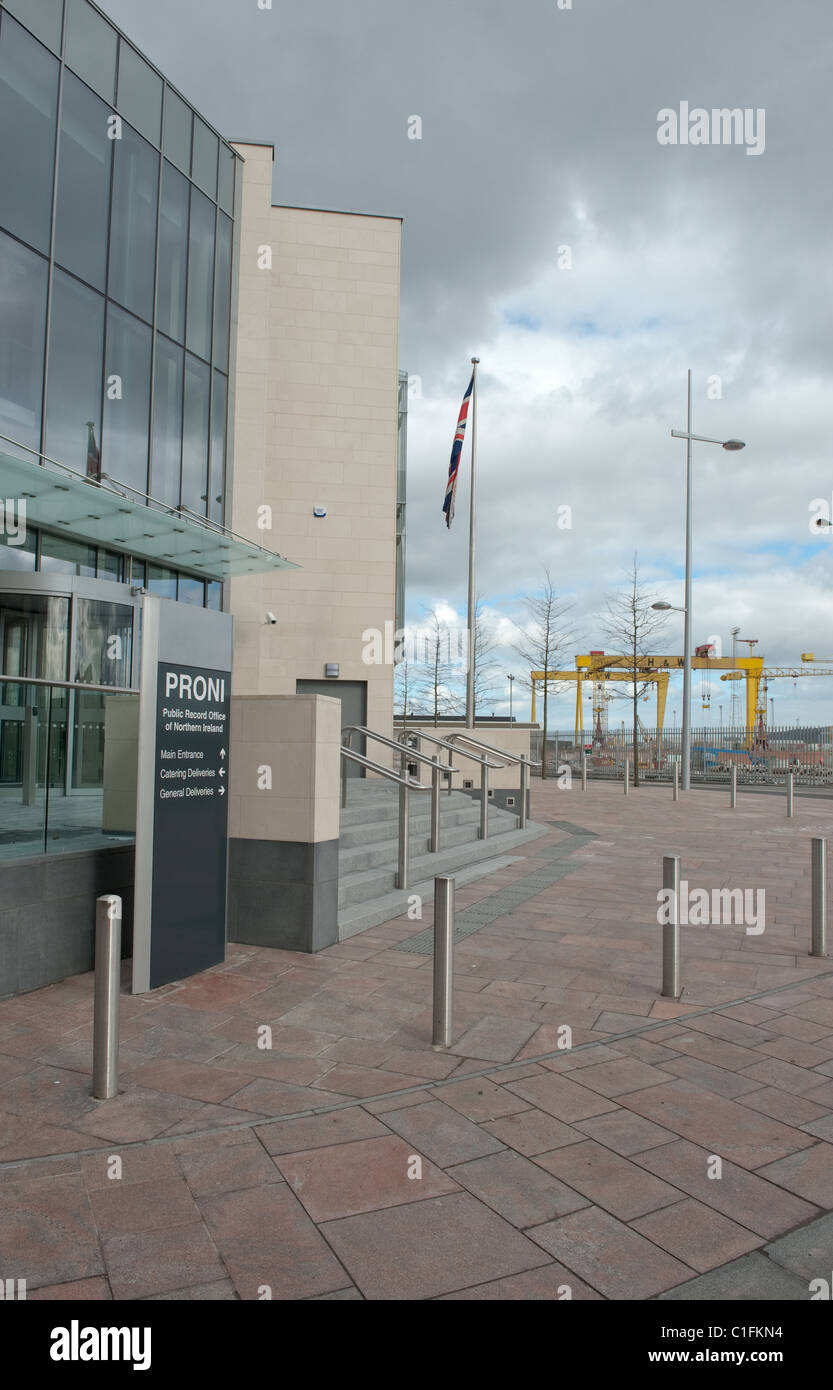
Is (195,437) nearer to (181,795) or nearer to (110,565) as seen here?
(110,565)

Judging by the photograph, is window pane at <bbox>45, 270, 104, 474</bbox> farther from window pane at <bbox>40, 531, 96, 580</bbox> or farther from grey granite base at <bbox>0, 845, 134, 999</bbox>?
grey granite base at <bbox>0, 845, 134, 999</bbox>

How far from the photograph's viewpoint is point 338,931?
272 inches

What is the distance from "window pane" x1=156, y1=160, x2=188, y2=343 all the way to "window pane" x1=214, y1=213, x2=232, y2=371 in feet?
3.60

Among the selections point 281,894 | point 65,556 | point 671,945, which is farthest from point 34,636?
point 65,556

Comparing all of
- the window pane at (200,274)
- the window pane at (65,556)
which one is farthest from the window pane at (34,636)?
the window pane at (200,274)

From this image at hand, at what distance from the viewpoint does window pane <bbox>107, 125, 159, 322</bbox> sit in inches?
492

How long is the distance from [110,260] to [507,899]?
1052 cm

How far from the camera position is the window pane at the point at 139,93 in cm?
1262

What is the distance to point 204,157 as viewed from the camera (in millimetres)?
15016

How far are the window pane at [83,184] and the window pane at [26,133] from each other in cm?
23

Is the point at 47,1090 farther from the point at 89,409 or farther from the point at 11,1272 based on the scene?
the point at 89,409
